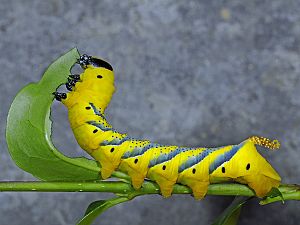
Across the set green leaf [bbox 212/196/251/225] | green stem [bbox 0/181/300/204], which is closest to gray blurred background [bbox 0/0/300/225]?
green leaf [bbox 212/196/251/225]

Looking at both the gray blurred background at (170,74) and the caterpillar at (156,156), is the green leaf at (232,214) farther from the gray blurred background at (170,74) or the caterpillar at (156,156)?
the gray blurred background at (170,74)

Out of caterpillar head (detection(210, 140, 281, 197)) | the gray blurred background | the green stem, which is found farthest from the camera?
the gray blurred background

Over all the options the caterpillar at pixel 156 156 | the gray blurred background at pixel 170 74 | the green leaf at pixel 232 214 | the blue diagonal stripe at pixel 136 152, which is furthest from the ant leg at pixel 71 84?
the gray blurred background at pixel 170 74

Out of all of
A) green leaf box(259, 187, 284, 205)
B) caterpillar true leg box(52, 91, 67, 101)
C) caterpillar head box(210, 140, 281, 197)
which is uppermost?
caterpillar true leg box(52, 91, 67, 101)

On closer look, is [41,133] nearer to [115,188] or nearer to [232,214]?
[115,188]

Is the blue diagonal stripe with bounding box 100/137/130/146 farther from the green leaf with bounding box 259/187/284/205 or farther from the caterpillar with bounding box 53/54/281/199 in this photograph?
the green leaf with bounding box 259/187/284/205

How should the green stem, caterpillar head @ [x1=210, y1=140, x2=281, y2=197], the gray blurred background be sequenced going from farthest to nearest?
the gray blurred background < caterpillar head @ [x1=210, y1=140, x2=281, y2=197] < the green stem

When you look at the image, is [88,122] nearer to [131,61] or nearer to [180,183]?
[180,183]

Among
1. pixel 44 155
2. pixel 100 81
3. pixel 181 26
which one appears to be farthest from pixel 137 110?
pixel 44 155

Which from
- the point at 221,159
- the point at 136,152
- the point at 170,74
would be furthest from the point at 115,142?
the point at 170,74
